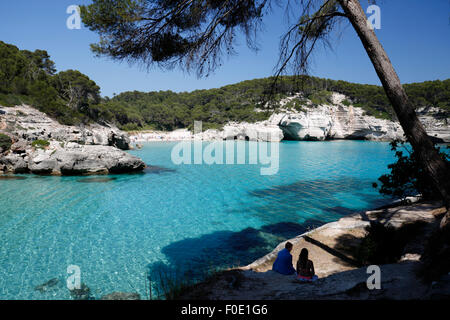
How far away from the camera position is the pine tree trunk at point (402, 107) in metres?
2.87

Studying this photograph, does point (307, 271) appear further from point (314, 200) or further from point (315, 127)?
point (315, 127)

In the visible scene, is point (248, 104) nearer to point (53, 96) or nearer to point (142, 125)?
point (142, 125)

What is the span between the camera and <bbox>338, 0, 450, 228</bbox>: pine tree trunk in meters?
2.87

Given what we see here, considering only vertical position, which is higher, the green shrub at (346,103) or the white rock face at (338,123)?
the green shrub at (346,103)

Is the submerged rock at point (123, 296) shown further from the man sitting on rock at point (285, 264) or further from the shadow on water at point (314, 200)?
the shadow on water at point (314, 200)

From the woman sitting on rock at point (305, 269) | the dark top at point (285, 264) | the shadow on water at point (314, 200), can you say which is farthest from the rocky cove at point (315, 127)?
the woman sitting on rock at point (305, 269)

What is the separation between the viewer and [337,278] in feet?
12.3

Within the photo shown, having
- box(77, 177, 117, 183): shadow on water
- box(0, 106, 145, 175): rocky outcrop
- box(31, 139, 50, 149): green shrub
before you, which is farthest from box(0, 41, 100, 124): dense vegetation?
box(77, 177, 117, 183): shadow on water

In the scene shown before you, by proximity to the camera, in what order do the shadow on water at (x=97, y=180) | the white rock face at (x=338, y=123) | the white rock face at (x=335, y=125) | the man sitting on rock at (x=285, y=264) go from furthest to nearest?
the white rock face at (x=335, y=125) < the white rock face at (x=338, y=123) < the shadow on water at (x=97, y=180) < the man sitting on rock at (x=285, y=264)

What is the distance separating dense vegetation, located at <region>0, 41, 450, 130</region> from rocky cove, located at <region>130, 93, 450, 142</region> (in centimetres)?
266

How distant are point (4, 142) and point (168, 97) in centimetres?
8460

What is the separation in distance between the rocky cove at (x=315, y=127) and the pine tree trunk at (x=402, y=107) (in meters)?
51.2

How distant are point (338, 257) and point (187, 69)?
5.82 meters

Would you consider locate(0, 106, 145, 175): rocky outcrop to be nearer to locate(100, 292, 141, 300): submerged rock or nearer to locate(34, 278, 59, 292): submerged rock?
locate(34, 278, 59, 292): submerged rock
